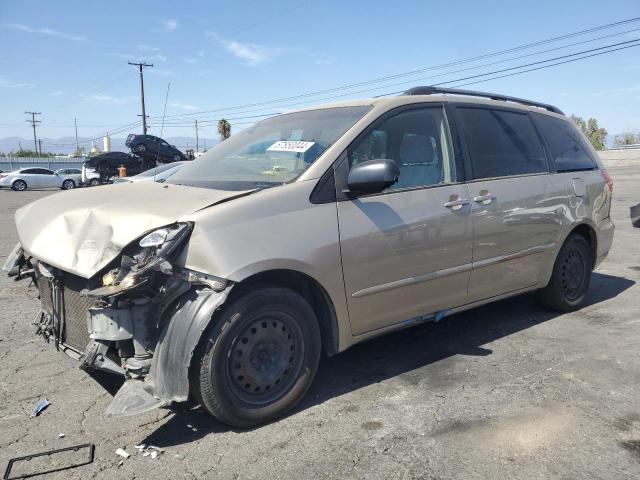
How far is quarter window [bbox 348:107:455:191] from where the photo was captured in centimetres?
359

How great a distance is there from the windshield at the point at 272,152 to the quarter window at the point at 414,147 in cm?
18

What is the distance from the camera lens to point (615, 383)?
11.9 ft

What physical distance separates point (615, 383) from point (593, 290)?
9.16 ft

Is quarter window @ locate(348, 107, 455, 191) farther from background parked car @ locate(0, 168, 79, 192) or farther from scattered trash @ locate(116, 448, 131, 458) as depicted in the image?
background parked car @ locate(0, 168, 79, 192)

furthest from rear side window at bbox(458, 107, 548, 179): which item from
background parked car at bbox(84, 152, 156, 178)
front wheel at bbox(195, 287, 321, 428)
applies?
background parked car at bbox(84, 152, 156, 178)

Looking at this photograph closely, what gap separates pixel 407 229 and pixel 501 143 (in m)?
1.49

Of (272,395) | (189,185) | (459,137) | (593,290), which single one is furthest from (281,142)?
(593,290)

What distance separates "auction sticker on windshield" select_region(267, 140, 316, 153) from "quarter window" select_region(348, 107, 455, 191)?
0.31 m

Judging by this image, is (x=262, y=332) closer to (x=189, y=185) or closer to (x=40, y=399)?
(x=189, y=185)

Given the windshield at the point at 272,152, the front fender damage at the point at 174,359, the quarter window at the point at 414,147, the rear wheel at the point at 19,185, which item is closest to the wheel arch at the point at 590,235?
the quarter window at the point at 414,147

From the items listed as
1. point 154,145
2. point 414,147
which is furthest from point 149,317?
point 154,145

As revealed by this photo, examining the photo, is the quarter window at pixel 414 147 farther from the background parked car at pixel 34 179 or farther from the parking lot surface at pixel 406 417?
the background parked car at pixel 34 179

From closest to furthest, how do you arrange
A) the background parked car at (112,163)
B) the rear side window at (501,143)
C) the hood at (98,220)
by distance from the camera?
1. the hood at (98,220)
2. the rear side window at (501,143)
3. the background parked car at (112,163)

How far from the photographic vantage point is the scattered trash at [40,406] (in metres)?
3.22
